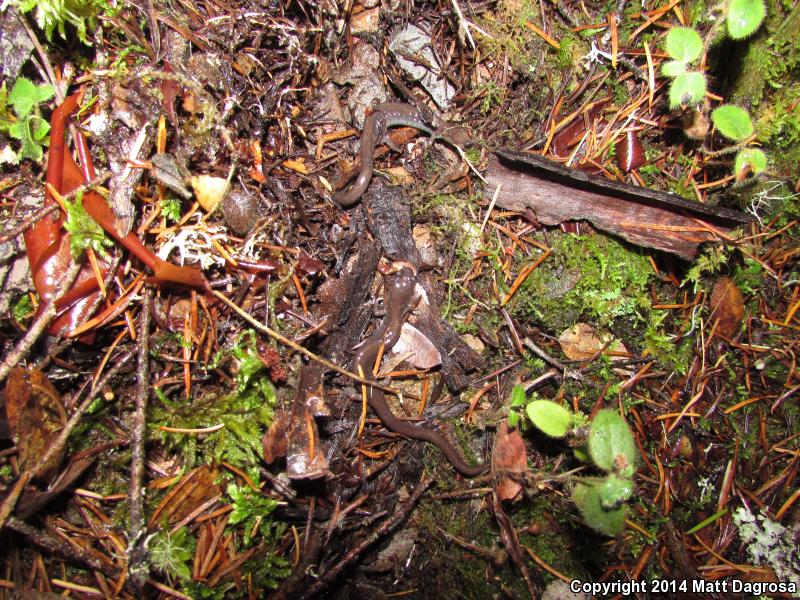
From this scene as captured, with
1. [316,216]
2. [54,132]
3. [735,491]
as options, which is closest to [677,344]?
[735,491]

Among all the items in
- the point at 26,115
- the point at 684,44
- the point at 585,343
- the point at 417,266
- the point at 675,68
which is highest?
the point at 684,44

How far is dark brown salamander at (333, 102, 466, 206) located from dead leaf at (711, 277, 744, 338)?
6.81ft

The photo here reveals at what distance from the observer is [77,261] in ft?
7.64

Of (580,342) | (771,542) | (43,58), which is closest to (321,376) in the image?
(580,342)

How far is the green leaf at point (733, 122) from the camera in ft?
8.38

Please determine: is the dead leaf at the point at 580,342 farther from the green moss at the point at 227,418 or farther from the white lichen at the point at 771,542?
the green moss at the point at 227,418

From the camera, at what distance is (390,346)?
10.1ft

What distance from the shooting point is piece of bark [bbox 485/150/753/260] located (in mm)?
2781

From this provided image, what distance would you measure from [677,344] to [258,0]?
3658 mm

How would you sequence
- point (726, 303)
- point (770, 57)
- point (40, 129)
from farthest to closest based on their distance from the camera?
point (726, 303)
point (770, 57)
point (40, 129)

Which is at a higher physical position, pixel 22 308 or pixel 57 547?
pixel 22 308

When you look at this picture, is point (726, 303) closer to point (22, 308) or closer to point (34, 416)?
point (34, 416)

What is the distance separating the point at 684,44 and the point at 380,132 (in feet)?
6.07

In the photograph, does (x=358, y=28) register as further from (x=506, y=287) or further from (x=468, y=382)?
(x=468, y=382)
